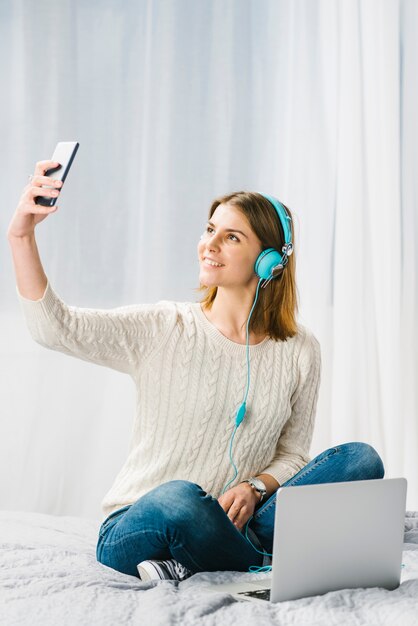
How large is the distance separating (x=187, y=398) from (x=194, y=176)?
1093 mm

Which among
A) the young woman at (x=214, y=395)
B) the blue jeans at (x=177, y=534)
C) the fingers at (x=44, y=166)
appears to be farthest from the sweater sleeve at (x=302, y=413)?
the fingers at (x=44, y=166)

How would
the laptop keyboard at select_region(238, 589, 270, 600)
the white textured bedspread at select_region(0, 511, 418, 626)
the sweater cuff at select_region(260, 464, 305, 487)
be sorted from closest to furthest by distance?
1. the white textured bedspread at select_region(0, 511, 418, 626)
2. the laptop keyboard at select_region(238, 589, 270, 600)
3. the sweater cuff at select_region(260, 464, 305, 487)

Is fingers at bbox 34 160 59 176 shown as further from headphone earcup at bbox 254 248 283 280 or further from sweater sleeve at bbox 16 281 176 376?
headphone earcup at bbox 254 248 283 280

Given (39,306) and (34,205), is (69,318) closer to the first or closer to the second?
(39,306)

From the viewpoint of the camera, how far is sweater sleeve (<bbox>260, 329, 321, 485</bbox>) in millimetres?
1843

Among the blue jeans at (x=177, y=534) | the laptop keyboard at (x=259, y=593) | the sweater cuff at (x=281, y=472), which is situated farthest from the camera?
the sweater cuff at (x=281, y=472)

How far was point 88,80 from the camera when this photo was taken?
256 centimetres

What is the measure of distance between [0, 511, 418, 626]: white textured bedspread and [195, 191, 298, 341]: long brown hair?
21.5 inches

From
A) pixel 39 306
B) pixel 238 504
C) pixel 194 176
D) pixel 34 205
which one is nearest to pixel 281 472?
pixel 238 504

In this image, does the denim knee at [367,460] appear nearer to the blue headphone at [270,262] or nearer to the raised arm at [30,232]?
the blue headphone at [270,262]

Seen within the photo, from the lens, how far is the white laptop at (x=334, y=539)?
4.24 feet

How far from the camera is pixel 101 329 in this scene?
163 cm

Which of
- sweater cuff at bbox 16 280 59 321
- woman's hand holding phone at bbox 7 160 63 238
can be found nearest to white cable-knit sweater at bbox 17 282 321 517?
sweater cuff at bbox 16 280 59 321

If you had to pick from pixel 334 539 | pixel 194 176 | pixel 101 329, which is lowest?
pixel 334 539
